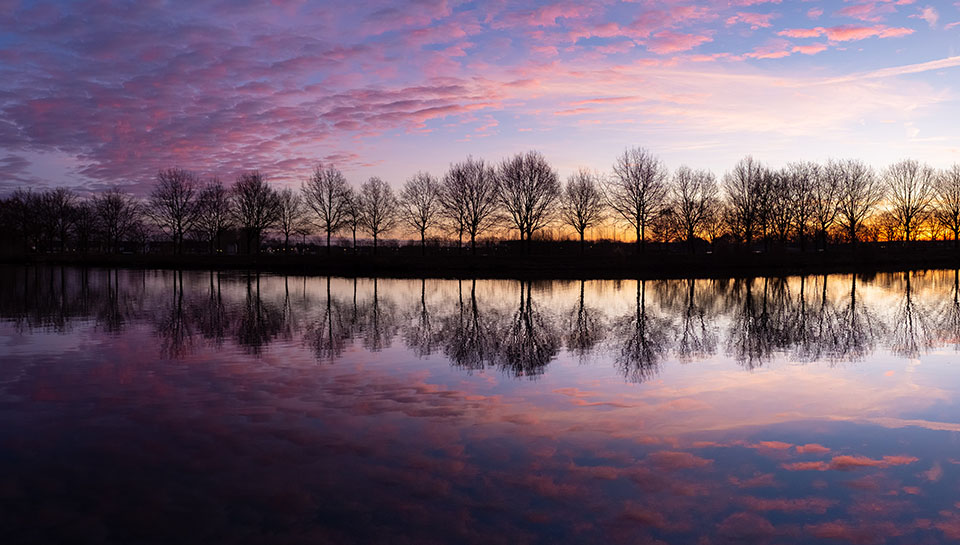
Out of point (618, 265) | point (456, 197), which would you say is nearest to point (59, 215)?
point (456, 197)

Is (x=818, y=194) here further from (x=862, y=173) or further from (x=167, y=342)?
(x=167, y=342)

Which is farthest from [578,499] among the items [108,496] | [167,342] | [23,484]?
[167,342]

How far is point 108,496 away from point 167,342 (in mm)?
12005

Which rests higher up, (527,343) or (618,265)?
(618,265)

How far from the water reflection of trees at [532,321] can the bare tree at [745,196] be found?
51.9 m

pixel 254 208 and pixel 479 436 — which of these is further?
pixel 254 208

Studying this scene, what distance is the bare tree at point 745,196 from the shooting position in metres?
86.4

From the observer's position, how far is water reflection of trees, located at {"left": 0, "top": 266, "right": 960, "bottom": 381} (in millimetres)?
16594

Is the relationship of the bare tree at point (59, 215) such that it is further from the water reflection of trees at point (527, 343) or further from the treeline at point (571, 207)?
the water reflection of trees at point (527, 343)

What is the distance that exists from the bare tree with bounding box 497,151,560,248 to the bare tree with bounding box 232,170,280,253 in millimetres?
38431

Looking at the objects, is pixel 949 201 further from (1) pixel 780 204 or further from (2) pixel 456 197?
(2) pixel 456 197

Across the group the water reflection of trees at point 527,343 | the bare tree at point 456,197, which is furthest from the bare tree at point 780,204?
the water reflection of trees at point 527,343

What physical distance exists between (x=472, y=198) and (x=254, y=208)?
3653 centimetres

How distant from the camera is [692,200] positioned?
8938 cm
